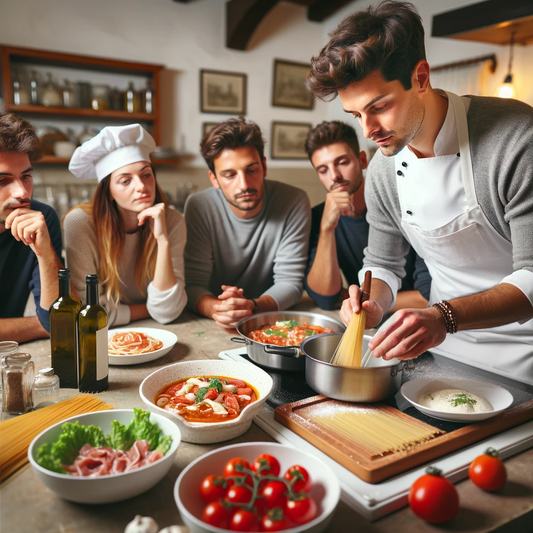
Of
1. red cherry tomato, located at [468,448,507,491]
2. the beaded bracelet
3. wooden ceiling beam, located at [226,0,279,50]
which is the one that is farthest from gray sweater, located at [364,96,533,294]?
wooden ceiling beam, located at [226,0,279,50]

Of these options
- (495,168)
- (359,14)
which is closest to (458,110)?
(495,168)

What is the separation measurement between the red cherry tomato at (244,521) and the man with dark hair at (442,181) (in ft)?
1.92

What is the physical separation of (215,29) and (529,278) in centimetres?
516

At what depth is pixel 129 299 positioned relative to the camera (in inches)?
87.4

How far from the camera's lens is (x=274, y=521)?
0.78 metres

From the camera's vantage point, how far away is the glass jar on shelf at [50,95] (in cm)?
454

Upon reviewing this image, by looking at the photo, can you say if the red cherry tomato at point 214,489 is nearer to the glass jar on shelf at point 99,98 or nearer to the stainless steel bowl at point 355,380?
the stainless steel bowl at point 355,380

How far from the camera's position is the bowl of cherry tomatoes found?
78 cm

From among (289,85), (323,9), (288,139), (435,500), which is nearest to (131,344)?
(435,500)

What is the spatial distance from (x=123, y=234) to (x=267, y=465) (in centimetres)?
152

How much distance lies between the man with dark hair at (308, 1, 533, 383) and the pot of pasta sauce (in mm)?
200

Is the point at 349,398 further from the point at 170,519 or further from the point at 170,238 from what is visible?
the point at 170,238

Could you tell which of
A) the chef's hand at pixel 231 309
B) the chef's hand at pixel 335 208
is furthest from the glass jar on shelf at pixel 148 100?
the chef's hand at pixel 231 309

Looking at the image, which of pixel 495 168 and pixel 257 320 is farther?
pixel 257 320
